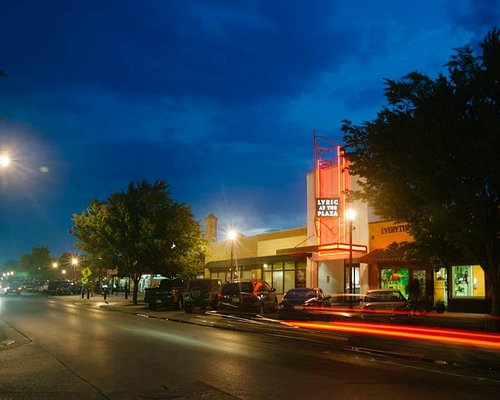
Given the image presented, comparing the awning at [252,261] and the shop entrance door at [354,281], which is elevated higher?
the awning at [252,261]

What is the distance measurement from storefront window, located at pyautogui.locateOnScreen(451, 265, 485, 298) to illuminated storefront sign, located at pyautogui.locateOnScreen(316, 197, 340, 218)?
27.3 ft

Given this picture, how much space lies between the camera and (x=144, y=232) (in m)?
38.7

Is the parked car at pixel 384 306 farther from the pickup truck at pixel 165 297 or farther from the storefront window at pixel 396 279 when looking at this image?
the pickup truck at pixel 165 297

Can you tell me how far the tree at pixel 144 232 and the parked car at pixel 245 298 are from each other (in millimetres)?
11240

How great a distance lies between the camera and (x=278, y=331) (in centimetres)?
2023

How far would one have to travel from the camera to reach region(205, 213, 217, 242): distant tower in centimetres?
6994

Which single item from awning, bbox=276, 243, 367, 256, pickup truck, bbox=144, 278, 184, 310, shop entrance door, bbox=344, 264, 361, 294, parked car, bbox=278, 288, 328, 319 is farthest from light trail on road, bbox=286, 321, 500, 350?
pickup truck, bbox=144, 278, 184, 310

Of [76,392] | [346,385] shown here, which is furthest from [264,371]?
[76,392]

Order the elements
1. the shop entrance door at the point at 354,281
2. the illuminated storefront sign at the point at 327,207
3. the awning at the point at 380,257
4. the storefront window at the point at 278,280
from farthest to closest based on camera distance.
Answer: the storefront window at the point at 278,280
the shop entrance door at the point at 354,281
the illuminated storefront sign at the point at 327,207
the awning at the point at 380,257

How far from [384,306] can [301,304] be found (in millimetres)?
4245

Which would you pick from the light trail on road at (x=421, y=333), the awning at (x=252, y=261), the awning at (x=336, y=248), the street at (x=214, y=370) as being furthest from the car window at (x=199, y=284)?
the street at (x=214, y=370)

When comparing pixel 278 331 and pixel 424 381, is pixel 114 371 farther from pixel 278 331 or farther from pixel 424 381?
pixel 278 331

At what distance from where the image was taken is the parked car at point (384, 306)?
21.8 metres

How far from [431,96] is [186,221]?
24.9m
